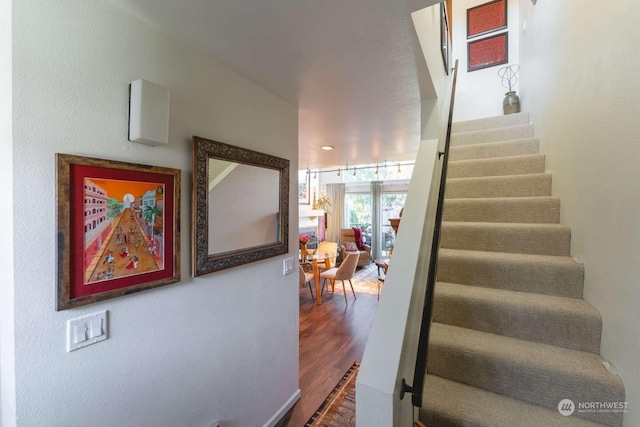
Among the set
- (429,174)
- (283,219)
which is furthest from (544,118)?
(283,219)

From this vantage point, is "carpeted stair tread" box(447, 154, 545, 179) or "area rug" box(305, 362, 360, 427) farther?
"carpeted stair tread" box(447, 154, 545, 179)

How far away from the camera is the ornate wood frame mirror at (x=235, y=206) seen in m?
1.39

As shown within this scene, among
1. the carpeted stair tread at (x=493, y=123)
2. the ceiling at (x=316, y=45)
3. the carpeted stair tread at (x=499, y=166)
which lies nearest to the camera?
the ceiling at (x=316, y=45)

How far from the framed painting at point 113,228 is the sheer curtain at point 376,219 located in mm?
7199

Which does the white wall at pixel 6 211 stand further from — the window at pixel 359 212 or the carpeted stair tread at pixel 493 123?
the window at pixel 359 212

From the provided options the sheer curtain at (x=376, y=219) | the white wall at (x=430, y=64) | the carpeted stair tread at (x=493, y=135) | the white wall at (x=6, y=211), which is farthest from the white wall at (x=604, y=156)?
the sheer curtain at (x=376, y=219)

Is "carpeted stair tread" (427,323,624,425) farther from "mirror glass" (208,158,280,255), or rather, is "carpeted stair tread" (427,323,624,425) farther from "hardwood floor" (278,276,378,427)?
"hardwood floor" (278,276,378,427)

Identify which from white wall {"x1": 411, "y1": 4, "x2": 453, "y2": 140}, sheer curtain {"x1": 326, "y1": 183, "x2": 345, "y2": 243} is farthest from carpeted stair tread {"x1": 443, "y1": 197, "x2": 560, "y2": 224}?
sheer curtain {"x1": 326, "y1": 183, "x2": 345, "y2": 243}

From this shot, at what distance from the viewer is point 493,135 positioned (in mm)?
2729

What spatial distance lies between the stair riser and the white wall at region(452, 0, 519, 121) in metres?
3.43

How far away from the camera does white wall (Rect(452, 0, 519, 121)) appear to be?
357cm

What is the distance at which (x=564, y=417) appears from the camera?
114 centimetres

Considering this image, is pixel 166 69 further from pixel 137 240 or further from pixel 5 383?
pixel 5 383

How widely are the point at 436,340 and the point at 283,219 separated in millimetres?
1220
